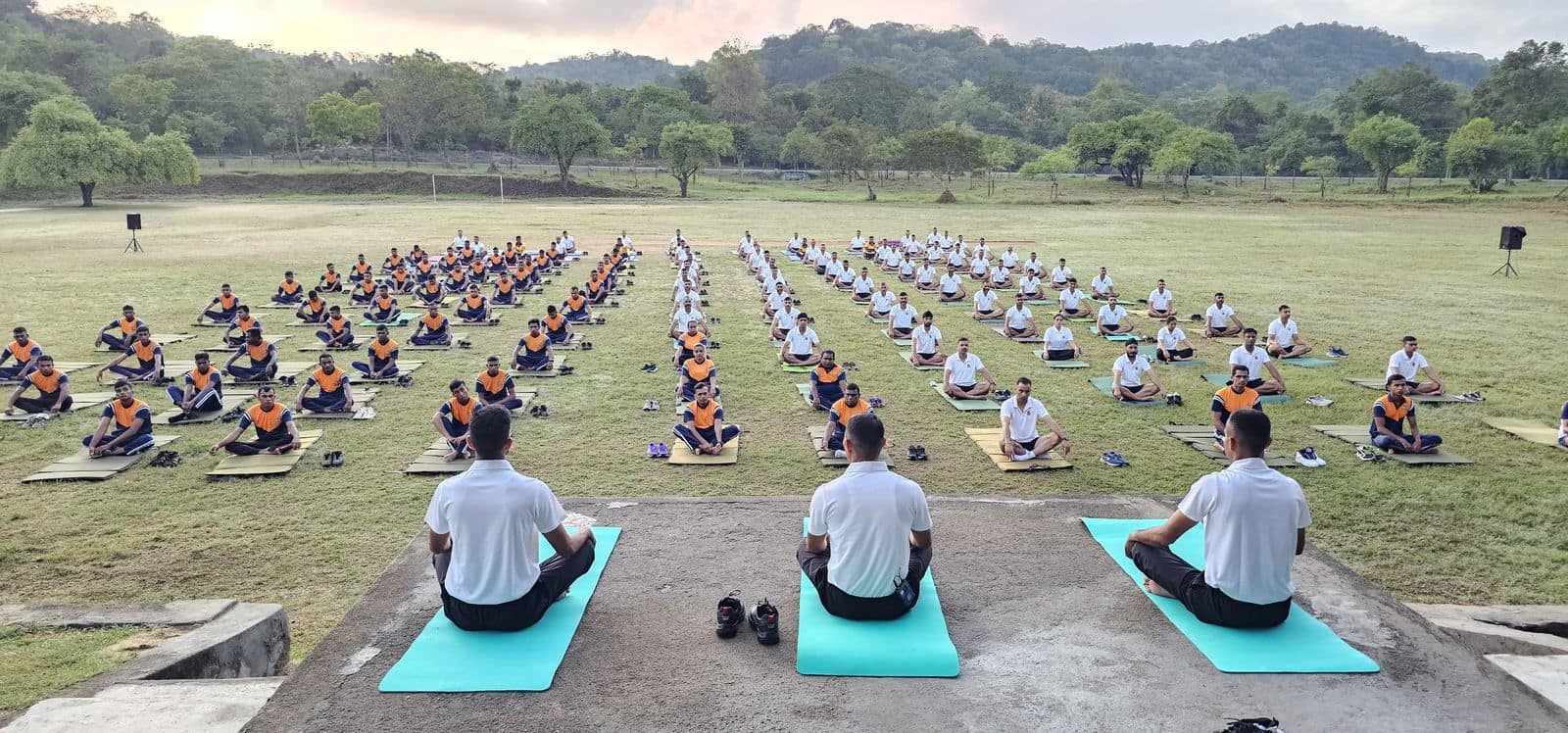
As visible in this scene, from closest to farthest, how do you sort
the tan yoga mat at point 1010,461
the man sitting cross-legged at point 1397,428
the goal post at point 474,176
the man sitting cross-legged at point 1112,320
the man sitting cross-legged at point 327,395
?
1. the tan yoga mat at point 1010,461
2. the man sitting cross-legged at point 1397,428
3. the man sitting cross-legged at point 327,395
4. the man sitting cross-legged at point 1112,320
5. the goal post at point 474,176

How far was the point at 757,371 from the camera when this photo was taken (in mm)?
16016

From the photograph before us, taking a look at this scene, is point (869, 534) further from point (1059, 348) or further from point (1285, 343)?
point (1285, 343)

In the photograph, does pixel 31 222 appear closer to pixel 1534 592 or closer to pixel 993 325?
pixel 993 325

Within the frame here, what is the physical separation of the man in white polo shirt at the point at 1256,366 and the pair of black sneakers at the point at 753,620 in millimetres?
10470

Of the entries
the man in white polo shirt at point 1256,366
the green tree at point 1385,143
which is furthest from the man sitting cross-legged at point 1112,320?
the green tree at point 1385,143

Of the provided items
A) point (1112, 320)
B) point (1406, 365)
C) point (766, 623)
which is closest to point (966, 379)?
point (1406, 365)

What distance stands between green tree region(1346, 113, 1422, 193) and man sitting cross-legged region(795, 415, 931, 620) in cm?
7331

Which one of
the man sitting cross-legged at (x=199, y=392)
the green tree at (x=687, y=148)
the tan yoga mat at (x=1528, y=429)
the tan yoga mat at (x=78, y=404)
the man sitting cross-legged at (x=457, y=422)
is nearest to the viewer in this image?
the man sitting cross-legged at (x=457, y=422)

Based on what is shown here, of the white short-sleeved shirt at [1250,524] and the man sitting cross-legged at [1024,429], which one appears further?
the man sitting cross-legged at [1024,429]

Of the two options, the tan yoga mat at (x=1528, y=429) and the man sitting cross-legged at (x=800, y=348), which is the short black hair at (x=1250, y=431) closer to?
the tan yoga mat at (x=1528, y=429)

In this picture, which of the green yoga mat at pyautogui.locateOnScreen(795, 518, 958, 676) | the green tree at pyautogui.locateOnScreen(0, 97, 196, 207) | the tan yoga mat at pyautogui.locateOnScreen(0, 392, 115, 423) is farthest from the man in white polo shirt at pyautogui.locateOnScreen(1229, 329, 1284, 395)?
the green tree at pyautogui.locateOnScreen(0, 97, 196, 207)

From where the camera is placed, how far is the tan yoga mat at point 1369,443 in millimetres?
10938

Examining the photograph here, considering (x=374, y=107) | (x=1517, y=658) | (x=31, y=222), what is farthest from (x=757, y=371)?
(x=374, y=107)

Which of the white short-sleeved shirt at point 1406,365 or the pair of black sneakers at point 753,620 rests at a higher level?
the white short-sleeved shirt at point 1406,365
